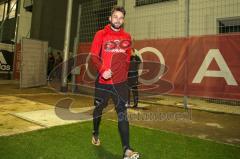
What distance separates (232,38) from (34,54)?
919 centimetres

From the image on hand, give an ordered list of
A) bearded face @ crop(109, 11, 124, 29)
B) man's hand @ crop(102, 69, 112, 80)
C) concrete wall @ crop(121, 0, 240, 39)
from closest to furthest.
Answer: man's hand @ crop(102, 69, 112, 80) < bearded face @ crop(109, 11, 124, 29) < concrete wall @ crop(121, 0, 240, 39)

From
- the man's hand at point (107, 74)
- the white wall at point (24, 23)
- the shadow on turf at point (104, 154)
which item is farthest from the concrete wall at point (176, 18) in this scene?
the white wall at point (24, 23)

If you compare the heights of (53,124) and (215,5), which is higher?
(215,5)

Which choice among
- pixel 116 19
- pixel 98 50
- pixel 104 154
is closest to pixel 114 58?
pixel 98 50

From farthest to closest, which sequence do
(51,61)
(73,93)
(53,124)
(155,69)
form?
(51,61) < (73,93) < (155,69) < (53,124)

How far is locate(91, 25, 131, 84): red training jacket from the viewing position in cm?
370

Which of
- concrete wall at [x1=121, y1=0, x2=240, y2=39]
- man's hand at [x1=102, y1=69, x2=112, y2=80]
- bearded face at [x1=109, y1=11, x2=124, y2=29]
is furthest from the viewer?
concrete wall at [x1=121, y1=0, x2=240, y2=39]

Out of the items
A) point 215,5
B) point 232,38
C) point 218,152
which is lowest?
point 218,152

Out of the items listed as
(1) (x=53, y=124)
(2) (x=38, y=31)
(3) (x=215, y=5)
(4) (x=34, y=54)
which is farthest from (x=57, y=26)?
(1) (x=53, y=124)

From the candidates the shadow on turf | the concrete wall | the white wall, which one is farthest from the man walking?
the white wall

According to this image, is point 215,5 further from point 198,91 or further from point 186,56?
point 198,91

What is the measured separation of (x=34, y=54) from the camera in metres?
12.9

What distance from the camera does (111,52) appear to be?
3.73 metres

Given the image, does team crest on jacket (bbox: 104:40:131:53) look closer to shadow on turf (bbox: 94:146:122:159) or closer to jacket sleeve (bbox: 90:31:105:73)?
jacket sleeve (bbox: 90:31:105:73)
